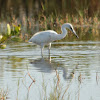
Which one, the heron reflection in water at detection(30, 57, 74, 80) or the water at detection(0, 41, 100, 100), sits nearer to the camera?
the water at detection(0, 41, 100, 100)

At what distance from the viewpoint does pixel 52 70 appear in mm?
9148

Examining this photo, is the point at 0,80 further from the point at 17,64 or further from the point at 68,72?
the point at 17,64

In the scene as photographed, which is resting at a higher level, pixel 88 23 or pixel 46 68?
pixel 88 23

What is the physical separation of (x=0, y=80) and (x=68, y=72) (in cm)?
155

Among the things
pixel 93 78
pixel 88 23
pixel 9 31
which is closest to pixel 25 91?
pixel 93 78

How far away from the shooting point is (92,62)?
33.3 ft

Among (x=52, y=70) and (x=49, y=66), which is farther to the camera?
(x=49, y=66)

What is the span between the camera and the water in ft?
22.8

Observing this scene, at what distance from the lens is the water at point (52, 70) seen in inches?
274

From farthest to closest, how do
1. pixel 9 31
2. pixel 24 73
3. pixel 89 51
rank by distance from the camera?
1. pixel 89 51
2. pixel 24 73
3. pixel 9 31

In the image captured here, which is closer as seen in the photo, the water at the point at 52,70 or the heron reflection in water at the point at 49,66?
the water at the point at 52,70

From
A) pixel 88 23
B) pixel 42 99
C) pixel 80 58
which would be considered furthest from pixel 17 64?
pixel 88 23

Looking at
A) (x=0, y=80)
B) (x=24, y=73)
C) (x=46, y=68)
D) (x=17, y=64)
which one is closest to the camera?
(x=0, y=80)

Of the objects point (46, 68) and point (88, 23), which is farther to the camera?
point (88, 23)
